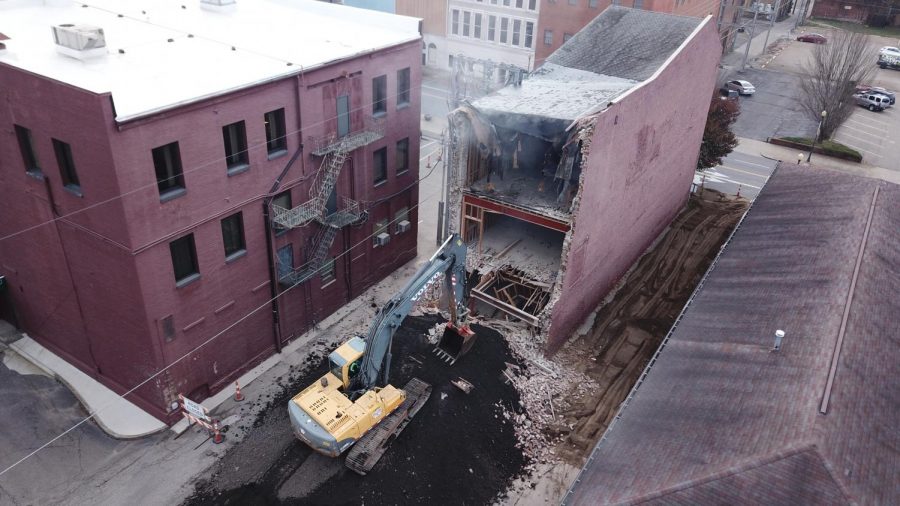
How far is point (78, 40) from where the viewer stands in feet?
71.8

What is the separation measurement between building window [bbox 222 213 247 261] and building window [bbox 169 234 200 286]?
1.27m

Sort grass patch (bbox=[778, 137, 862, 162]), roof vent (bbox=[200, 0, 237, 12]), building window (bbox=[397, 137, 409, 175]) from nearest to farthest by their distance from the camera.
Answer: building window (bbox=[397, 137, 409, 175]), roof vent (bbox=[200, 0, 237, 12]), grass patch (bbox=[778, 137, 862, 162])

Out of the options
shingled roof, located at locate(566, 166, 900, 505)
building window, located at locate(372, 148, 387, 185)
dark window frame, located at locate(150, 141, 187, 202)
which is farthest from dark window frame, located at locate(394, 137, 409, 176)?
shingled roof, located at locate(566, 166, 900, 505)

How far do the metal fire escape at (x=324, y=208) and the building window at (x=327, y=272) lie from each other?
3.09 feet

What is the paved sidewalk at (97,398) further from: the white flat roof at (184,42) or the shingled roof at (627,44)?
the shingled roof at (627,44)

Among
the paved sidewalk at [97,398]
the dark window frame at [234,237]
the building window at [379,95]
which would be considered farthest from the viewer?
the building window at [379,95]

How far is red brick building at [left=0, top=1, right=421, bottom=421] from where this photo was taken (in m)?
20.6

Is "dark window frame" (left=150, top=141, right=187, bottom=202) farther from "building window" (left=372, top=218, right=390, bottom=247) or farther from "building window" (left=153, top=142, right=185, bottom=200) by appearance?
"building window" (left=372, top=218, right=390, bottom=247)

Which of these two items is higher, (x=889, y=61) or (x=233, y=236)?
(x=233, y=236)

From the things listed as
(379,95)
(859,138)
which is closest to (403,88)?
(379,95)

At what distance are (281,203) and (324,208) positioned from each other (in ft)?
6.12

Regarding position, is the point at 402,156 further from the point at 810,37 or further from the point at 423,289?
the point at 810,37

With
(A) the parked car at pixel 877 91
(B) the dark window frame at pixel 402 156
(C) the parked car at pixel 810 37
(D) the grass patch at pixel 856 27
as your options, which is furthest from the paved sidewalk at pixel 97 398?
(D) the grass patch at pixel 856 27

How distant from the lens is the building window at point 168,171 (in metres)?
20.9
